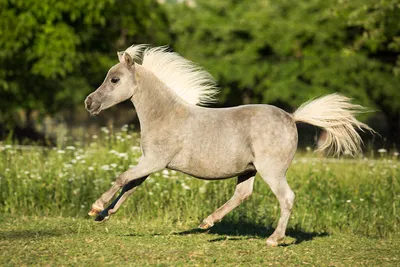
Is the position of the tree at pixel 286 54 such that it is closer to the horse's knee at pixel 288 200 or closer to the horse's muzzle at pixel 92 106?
the horse's knee at pixel 288 200

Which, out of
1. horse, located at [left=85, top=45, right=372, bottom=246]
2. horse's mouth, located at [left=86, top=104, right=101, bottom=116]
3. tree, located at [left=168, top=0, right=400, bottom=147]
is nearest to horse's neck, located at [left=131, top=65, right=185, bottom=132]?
horse, located at [left=85, top=45, right=372, bottom=246]

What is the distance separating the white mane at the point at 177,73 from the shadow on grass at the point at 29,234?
7.43ft

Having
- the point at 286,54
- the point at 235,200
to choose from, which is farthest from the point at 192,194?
the point at 286,54

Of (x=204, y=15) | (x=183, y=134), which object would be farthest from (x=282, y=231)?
(x=204, y=15)

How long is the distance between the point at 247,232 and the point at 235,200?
123 centimetres

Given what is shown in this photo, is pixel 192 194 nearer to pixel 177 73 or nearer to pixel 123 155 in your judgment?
pixel 123 155

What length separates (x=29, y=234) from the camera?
8.38 meters

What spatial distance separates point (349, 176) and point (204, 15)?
20.7 m

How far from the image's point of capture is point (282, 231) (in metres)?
8.10

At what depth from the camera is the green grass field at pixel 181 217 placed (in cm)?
741

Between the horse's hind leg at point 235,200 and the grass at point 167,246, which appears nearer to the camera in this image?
the grass at point 167,246

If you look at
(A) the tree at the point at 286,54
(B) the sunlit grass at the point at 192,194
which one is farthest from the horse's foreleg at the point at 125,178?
(A) the tree at the point at 286,54

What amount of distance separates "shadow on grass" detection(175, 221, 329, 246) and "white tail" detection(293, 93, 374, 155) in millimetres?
1379

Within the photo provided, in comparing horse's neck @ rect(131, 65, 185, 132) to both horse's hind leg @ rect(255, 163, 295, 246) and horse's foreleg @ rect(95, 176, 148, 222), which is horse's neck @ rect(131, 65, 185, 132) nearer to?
horse's foreleg @ rect(95, 176, 148, 222)
